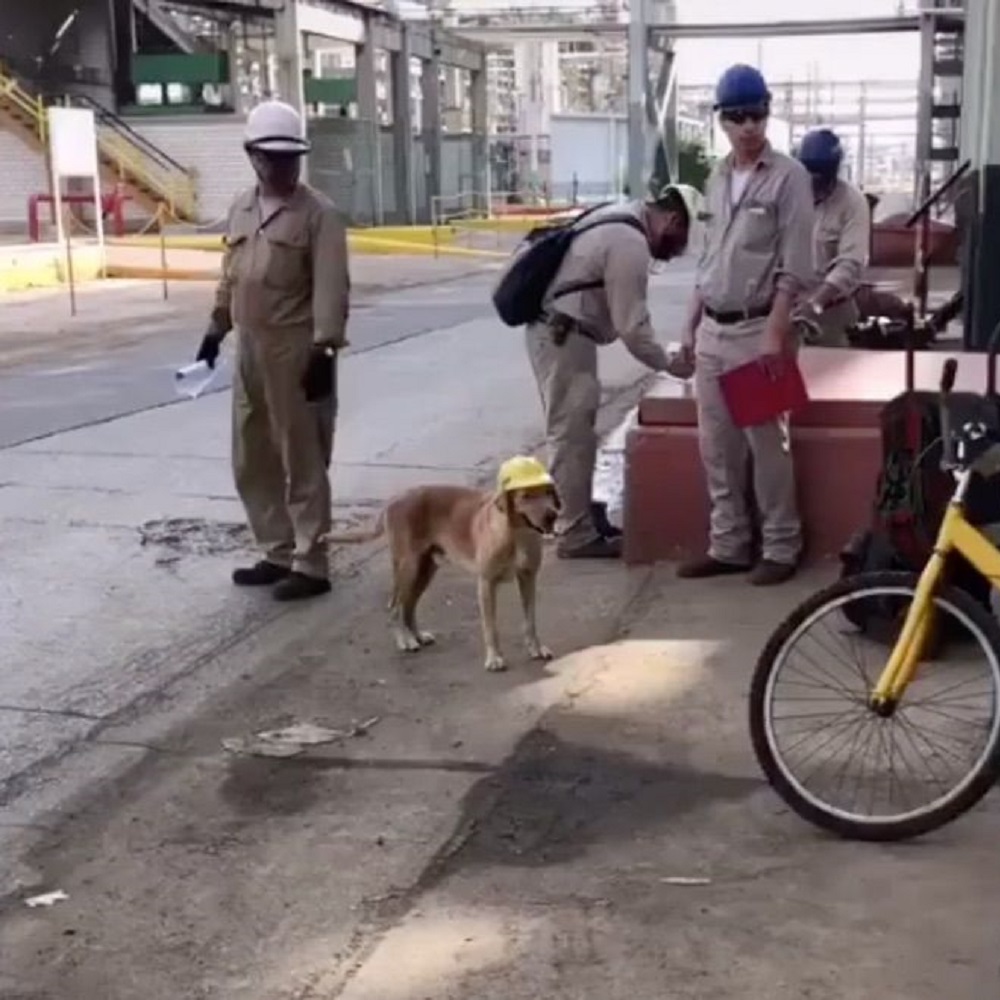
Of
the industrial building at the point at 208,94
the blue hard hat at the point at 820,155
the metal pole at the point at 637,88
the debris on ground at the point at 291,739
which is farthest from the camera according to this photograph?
the industrial building at the point at 208,94

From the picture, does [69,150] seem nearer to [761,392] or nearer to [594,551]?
[594,551]

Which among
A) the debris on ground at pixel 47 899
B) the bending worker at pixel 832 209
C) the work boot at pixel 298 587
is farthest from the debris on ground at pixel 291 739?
the bending worker at pixel 832 209

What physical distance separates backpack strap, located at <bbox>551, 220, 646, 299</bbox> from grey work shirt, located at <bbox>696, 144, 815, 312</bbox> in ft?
1.38

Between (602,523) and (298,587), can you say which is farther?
(602,523)

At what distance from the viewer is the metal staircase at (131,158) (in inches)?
1394

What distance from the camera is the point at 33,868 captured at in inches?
171

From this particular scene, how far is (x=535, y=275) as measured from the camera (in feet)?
22.8

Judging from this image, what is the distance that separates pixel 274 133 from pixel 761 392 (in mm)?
2137

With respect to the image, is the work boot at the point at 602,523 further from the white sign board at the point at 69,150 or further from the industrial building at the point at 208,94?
the industrial building at the point at 208,94

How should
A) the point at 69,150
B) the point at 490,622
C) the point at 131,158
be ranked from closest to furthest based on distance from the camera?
the point at 490,622 < the point at 69,150 < the point at 131,158

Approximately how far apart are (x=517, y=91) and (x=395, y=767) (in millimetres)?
58445

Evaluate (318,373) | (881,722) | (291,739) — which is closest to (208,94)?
(318,373)

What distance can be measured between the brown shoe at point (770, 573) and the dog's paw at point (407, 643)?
1.44 meters

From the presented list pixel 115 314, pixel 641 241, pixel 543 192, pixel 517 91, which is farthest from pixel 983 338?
pixel 517 91
